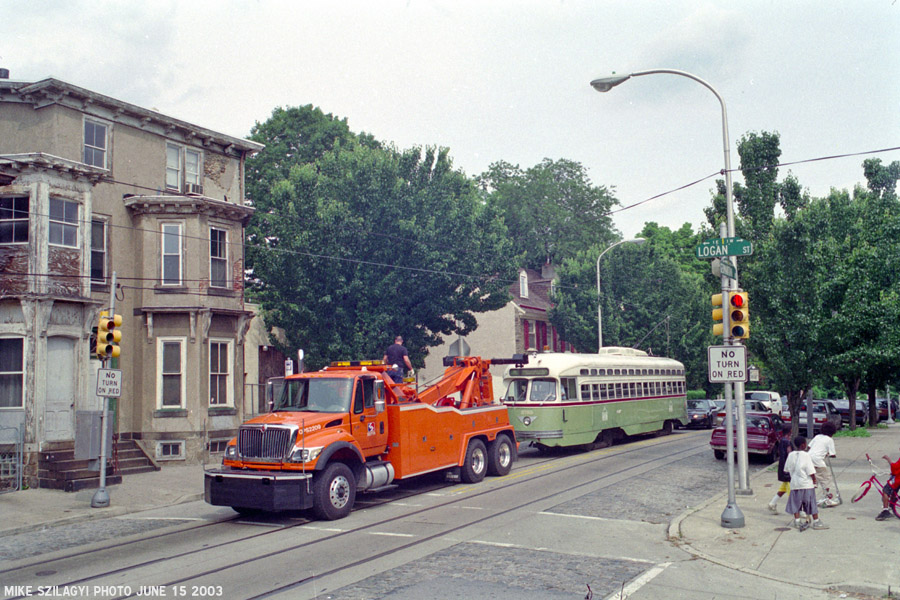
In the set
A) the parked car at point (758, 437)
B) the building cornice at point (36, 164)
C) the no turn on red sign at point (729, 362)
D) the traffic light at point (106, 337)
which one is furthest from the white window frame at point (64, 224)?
the parked car at point (758, 437)

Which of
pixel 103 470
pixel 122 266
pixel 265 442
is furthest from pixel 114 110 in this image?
pixel 265 442

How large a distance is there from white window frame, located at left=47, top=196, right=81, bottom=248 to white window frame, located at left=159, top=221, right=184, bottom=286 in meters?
3.22

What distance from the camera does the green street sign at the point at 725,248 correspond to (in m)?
13.3

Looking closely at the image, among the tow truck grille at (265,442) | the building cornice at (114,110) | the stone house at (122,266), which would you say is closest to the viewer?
the tow truck grille at (265,442)

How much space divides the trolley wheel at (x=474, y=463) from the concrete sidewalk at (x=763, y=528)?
207 inches

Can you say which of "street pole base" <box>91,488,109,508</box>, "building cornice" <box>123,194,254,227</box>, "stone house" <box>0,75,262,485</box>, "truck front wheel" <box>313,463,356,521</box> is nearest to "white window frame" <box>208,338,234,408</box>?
"stone house" <box>0,75,262,485</box>

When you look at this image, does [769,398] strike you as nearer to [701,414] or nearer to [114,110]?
[701,414]

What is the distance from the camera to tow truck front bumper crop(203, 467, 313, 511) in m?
12.6

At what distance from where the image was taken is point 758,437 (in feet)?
70.8

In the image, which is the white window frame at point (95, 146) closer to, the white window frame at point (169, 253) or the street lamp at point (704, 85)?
the white window frame at point (169, 253)

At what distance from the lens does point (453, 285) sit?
1137 inches

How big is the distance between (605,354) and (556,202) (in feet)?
126

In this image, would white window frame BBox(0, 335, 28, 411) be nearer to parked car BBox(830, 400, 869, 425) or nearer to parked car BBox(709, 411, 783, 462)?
parked car BBox(709, 411, 783, 462)

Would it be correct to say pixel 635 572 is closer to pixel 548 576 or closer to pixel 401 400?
pixel 548 576
